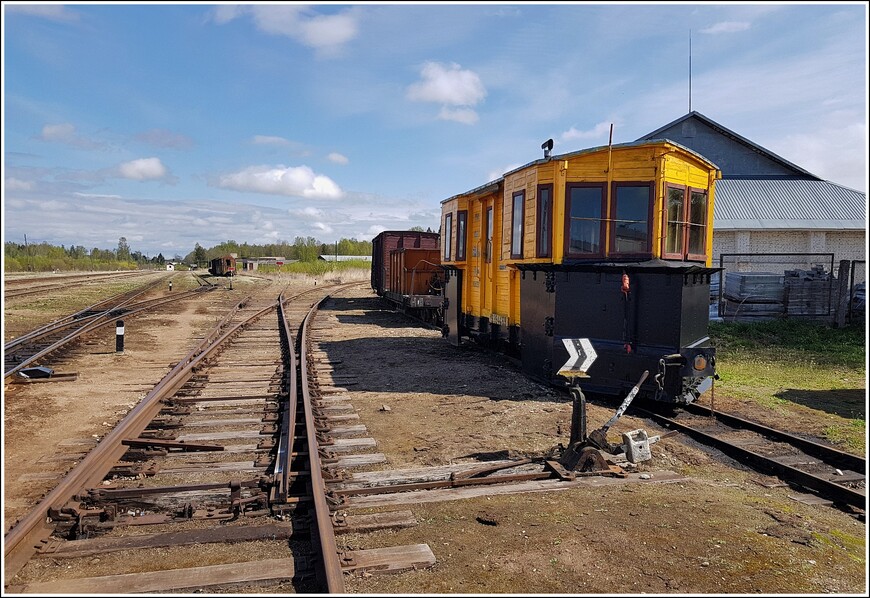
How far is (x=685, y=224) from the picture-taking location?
29.5 ft

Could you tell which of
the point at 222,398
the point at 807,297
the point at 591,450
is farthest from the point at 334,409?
the point at 807,297

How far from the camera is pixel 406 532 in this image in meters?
4.33

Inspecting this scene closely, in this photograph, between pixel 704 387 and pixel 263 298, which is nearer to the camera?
pixel 704 387

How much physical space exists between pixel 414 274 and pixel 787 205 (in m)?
18.4

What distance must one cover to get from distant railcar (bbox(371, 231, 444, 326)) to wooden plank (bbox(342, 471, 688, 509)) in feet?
35.1

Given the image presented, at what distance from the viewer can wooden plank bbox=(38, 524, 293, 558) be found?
3.97 m

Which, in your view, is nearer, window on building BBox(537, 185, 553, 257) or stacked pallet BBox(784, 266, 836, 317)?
window on building BBox(537, 185, 553, 257)

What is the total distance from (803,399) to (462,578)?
7.59 meters

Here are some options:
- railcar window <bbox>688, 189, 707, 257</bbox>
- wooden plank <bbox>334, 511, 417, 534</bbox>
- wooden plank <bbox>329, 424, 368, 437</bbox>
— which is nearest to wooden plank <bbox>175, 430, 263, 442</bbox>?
wooden plank <bbox>329, 424, 368, 437</bbox>

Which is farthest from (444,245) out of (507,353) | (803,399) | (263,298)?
(263,298)

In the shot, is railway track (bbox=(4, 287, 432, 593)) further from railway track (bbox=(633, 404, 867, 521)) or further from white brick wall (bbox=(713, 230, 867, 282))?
white brick wall (bbox=(713, 230, 867, 282))

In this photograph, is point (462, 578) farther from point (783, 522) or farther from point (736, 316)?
point (736, 316)

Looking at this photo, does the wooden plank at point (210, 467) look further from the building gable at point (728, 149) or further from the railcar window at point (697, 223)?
the building gable at point (728, 149)

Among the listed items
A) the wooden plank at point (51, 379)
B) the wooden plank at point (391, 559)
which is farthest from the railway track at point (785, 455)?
the wooden plank at point (51, 379)
